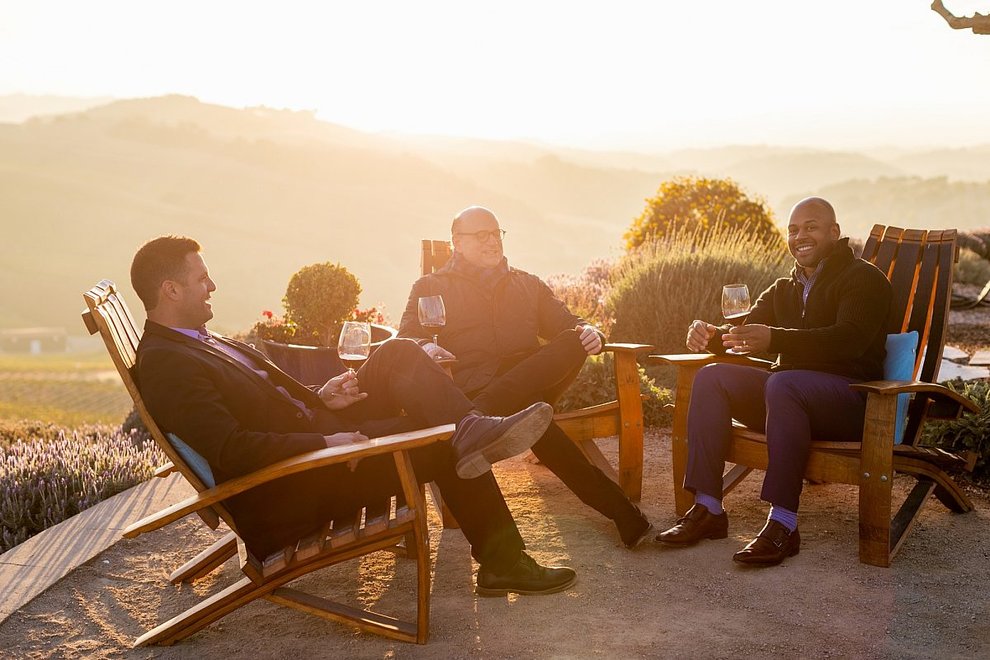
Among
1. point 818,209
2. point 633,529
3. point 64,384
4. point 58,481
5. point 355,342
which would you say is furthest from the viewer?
point 64,384

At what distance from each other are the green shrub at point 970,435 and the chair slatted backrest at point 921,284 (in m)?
0.53

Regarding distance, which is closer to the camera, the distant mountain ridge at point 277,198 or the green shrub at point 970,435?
the green shrub at point 970,435

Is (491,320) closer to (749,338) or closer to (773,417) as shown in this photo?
(749,338)

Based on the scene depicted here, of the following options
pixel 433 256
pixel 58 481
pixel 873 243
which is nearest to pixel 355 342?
pixel 433 256

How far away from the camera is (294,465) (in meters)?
2.62

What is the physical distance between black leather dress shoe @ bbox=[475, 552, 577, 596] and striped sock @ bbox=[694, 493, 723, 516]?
2.62 ft

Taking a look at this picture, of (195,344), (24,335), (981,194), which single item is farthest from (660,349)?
(981,194)

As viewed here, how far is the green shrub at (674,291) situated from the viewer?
8.02 meters

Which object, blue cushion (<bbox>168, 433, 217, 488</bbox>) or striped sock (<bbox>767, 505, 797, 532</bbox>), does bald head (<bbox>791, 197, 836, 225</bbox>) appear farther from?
blue cushion (<bbox>168, 433, 217, 488</bbox>)

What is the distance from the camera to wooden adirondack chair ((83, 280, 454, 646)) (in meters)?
2.67

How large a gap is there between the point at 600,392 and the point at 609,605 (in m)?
2.84

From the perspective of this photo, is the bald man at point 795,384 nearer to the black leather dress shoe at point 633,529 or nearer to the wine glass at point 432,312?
the black leather dress shoe at point 633,529

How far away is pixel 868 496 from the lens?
346 cm

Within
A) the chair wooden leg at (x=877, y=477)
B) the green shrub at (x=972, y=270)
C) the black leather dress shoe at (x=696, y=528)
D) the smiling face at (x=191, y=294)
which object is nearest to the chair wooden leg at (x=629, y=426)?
the black leather dress shoe at (x=696, y=528)
